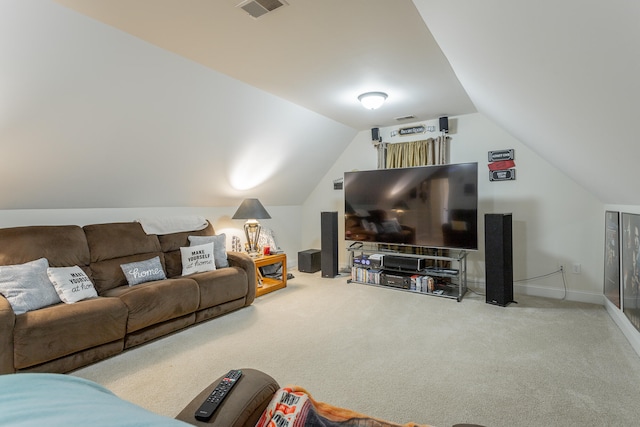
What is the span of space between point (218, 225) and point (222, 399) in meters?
3.67

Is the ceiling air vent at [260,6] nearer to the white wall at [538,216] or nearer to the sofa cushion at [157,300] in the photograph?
the sofa cushion at [157,300]

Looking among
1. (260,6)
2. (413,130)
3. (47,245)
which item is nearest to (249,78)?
(260,6)

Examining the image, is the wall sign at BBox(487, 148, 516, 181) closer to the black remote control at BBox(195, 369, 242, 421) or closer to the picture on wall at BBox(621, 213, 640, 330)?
the picture on wall at BBox(621, 213, 640, 330)

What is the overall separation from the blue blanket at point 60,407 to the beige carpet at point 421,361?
53.0 inches

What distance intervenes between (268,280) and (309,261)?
0.87 metres

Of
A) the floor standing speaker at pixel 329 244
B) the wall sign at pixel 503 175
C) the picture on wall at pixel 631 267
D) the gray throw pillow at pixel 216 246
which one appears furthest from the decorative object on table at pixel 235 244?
the picture on wall at pixel 631 267

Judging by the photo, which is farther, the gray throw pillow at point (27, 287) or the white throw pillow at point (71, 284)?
the white throw pillow at point (71, 284)

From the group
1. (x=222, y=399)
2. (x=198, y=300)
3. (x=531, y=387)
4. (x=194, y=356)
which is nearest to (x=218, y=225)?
(x=198, y=300)

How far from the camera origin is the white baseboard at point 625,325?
248 centimetres

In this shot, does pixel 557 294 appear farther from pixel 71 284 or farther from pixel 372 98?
pixel 71 284

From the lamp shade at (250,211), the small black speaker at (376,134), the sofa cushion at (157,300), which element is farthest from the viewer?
the small black speaker at (376,134)

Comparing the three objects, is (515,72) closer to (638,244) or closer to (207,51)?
(638,244)

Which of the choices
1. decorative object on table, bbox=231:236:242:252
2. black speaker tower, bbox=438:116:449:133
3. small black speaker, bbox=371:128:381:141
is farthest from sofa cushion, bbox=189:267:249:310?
black speaker tower, bbox=438:116:449:133

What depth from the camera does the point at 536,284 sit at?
4.03 m
